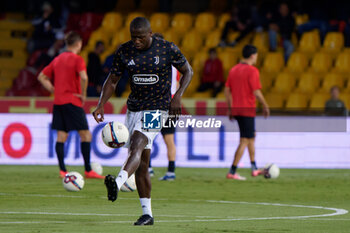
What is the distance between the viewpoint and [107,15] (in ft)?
79.9

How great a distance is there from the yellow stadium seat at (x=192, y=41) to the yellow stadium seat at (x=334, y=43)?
324 cm

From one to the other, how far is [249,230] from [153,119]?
4.64 feet

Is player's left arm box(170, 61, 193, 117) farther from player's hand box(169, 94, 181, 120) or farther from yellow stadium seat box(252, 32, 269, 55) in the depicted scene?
yellow stadium seat box(252, 32, 269, 55)

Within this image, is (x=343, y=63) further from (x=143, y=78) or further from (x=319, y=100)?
(x=143, y=78)

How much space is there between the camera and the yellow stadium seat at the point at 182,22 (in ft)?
76.2

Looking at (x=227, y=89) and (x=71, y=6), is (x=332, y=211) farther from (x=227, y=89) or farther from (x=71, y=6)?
(x=71, y=6)

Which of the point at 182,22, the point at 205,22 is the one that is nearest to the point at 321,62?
the point at 205,22

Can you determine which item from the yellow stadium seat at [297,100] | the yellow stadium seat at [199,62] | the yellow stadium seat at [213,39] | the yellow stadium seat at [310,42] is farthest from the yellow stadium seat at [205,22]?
the yellow stadium seat at [297,100]

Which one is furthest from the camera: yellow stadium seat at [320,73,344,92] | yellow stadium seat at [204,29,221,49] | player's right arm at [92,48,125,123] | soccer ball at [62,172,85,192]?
yellow stadium seat at [204,29,221,49]

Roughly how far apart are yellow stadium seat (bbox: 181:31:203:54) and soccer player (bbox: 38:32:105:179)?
29.3ft

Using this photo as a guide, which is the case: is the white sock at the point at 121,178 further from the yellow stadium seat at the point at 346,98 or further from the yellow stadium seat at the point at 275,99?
the yellow stadium seat at the point at 275,99

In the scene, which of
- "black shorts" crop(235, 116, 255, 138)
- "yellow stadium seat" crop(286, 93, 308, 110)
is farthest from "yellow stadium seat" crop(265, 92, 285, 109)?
"black shorts" crop(235, 116, 255, 138)

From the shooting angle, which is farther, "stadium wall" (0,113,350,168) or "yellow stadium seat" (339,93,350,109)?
"yellow stadium seat" (339,93,350,109)

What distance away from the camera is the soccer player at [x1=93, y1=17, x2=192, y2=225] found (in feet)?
26.6
